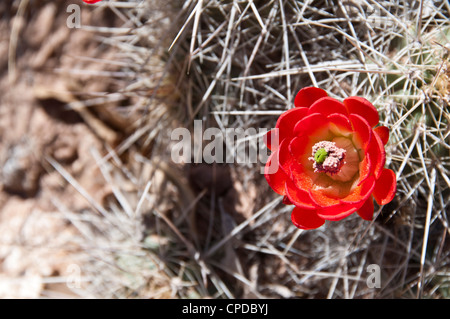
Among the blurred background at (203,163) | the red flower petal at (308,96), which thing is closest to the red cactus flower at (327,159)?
the red flower petal at (308,96)

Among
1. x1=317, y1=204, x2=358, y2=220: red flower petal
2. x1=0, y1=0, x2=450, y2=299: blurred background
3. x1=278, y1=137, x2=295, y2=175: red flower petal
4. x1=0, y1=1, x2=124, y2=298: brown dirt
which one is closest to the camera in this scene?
x1=317, y1=204, x2=358, y2=220: red flower petal

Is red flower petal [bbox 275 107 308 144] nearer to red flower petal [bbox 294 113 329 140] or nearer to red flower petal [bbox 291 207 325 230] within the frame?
red flower petal [bbox 294 113 329 140]

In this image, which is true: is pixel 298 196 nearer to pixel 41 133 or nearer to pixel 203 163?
pixel 203 163

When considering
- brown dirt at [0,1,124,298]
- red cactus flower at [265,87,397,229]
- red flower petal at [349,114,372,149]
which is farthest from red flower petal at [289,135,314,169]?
brown dirt at [0,1,124,298]

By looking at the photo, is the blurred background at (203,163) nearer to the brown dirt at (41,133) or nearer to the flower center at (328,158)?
the brown dirt at (41,133)

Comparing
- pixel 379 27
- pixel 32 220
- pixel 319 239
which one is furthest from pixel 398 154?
pixel 32 220

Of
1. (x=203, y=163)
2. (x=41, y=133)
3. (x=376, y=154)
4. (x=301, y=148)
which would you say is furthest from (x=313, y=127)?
(x=41, y=133)
